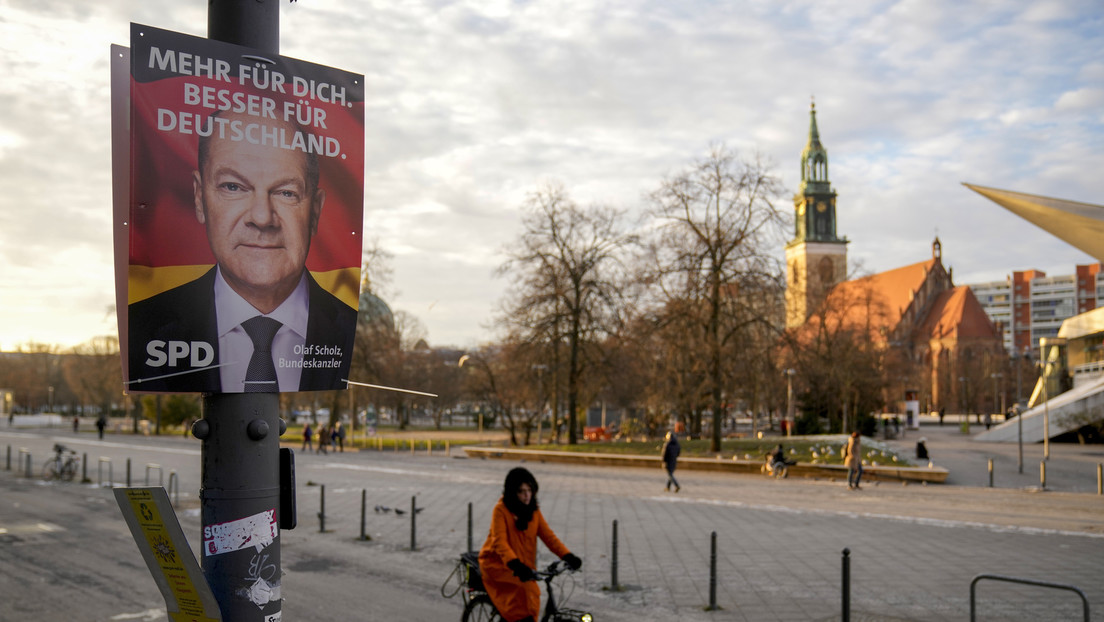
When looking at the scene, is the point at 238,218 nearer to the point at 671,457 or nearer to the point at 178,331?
the point at 178,331

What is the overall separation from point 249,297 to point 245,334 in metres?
0.15

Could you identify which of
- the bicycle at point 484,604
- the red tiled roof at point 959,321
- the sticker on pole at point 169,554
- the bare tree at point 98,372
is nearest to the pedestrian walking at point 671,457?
the bicycle at point 484,604

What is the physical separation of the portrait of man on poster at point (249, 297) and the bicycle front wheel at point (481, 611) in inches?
147

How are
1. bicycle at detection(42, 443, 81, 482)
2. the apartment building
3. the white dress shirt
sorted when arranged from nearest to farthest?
the white dress shirt < bicycle at detection(42, 443, 81, 482) < the apartment building

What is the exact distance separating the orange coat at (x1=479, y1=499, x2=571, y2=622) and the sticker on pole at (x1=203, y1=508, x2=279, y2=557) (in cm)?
304

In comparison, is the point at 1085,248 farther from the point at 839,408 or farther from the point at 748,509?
the point at 839,408

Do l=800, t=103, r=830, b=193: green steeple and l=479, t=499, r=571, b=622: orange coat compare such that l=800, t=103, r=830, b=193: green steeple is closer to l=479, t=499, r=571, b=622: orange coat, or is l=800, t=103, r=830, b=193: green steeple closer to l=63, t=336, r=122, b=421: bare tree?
l=63, t=336, r=122, b=421: bare tree

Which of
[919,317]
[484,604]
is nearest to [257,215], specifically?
[484,604]

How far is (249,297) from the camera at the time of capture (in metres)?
3.56

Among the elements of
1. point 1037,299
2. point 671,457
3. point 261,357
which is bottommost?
point 671,457

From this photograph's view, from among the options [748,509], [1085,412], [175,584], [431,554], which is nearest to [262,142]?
[175,584]

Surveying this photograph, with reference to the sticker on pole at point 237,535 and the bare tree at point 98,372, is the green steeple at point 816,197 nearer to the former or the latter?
the bare tree at point 98,372

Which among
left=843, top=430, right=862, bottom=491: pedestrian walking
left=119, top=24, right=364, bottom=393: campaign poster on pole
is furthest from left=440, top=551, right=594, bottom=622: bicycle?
left=843, top=430, right=862, bottom=491: pedestrian walking

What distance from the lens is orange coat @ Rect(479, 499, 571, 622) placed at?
646cm
